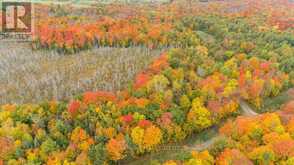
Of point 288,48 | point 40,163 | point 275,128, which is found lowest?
point 40,163

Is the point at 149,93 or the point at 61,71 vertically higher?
the point at 149,93

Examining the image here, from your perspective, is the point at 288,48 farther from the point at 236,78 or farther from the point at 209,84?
the point at 209,84

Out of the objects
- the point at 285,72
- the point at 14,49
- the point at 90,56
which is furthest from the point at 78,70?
the point at 285,72

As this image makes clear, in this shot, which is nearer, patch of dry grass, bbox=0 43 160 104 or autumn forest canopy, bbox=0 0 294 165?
autumn forest canopy, bbox=0 0 294 165

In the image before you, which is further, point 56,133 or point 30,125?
→ point 30,125

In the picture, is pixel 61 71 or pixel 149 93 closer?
pixel 149 93

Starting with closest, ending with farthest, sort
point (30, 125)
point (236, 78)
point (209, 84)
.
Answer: point (30, 125), point (209, 84), point (236, 78)

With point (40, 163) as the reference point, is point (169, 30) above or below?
above

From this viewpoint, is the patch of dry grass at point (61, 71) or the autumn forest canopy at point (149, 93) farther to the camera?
the patch of dry grass at point (61, 71)
